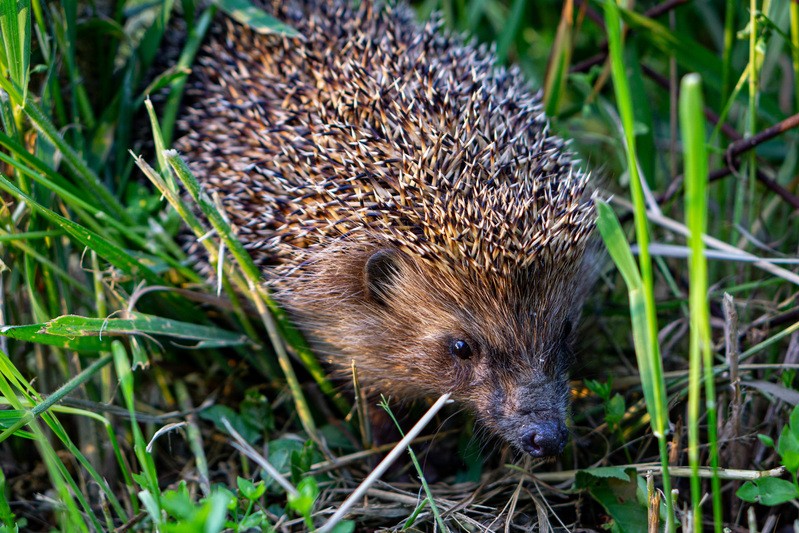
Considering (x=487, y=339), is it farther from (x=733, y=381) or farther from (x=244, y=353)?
(x=244, y=353)

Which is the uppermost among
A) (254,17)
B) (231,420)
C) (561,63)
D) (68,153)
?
(561,63)

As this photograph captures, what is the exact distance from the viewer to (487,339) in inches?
96.0

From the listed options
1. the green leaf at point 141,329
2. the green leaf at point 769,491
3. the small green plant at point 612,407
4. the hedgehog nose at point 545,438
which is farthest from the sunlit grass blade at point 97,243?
the green leaf at point 769,491

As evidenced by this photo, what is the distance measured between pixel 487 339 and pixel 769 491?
89 centimetres

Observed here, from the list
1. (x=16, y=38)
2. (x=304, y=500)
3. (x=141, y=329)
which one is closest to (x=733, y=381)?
(x=304, y=500)

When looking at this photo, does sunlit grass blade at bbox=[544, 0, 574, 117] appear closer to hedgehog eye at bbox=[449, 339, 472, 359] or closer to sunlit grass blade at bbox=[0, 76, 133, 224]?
hedgehog eye at bbox=[449, 339, 472, 359]

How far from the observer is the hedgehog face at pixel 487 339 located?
7.72 ft

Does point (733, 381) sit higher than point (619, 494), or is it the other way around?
point (733, 381)

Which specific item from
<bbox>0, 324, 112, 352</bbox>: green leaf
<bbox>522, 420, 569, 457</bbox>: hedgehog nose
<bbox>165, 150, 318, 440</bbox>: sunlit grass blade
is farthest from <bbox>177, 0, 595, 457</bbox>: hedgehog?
<bbox>0, 324, 112, 352</bbox>: green leaf

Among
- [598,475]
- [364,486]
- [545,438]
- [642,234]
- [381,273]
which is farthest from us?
[381,273]

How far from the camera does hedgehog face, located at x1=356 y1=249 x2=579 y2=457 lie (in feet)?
7.72

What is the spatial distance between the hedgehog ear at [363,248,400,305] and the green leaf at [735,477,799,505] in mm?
1233

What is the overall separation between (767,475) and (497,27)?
292 cm

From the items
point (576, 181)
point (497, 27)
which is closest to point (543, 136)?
point (576, 181)
